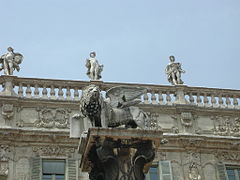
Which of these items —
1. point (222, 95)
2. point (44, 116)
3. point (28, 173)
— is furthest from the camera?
point (222, 95)

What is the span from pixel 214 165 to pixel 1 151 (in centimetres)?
854

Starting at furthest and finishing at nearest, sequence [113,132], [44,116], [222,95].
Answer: [222,95] → [44,116] → [113,132]

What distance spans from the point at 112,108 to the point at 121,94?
470mm

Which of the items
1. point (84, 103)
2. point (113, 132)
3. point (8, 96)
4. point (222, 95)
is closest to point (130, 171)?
point (113, 132)

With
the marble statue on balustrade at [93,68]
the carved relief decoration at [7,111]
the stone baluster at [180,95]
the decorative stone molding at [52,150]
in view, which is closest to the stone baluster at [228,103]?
the stone baluster at [180,95]

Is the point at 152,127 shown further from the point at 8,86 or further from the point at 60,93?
the point at 8,86

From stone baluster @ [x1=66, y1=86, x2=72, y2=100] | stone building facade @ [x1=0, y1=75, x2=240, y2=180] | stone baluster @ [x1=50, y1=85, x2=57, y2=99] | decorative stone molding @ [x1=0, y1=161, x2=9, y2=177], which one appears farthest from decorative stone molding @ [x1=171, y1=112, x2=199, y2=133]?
decorative stone molding @ [x1=0, y1=161, x2=9, y2=177]

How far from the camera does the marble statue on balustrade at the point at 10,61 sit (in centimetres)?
2176

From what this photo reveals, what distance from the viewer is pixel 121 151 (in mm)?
10047

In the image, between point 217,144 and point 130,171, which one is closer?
point 130,171

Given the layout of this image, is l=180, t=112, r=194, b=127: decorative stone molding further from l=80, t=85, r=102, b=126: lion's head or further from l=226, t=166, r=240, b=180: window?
l=80, t=85, r=102, b=126: lion's head

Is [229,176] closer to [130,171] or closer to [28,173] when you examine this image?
[28,173]

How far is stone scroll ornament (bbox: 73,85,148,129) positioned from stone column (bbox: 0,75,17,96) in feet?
35.9

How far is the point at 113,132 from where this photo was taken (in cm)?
985
